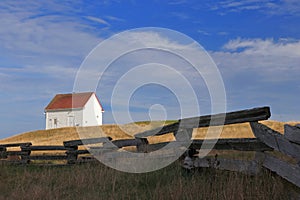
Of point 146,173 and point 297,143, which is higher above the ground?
point 297,143

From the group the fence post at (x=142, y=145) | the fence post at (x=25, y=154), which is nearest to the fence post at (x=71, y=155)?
the fence post at (x=25, y=154)

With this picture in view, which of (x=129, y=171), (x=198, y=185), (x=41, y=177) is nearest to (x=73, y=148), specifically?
(x=41, y=177)

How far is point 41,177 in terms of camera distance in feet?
29.1

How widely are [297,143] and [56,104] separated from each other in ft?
165

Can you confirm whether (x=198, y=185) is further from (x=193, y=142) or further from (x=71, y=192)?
(x=71, y=192)

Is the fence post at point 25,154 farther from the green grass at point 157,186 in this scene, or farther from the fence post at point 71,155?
the green grass at point 157,186

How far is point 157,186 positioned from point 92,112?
45.7m

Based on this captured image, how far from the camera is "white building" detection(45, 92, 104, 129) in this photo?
4956 cm

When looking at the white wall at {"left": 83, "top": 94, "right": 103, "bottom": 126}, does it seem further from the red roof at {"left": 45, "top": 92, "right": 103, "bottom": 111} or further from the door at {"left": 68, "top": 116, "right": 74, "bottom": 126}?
the door at {"left": 68, "top": 116, "right": 74, "bottom": 126}

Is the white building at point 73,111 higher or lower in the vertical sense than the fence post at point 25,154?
higher

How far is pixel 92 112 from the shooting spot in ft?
169

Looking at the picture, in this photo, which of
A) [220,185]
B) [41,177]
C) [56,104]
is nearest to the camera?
[220,185]

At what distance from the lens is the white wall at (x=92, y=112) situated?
1956 inches

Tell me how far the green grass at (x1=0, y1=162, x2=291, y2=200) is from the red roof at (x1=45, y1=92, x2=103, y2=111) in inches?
1627
